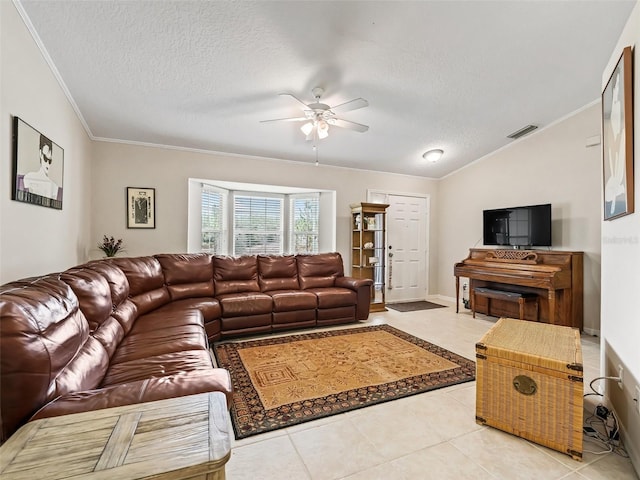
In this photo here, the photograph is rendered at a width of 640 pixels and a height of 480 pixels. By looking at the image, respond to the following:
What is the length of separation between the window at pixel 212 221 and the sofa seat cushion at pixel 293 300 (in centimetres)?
151

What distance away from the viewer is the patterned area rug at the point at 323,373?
6.88 feet

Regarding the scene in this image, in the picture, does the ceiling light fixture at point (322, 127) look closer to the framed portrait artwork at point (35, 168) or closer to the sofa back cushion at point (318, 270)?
the sofa back cushion at point (318, 270)

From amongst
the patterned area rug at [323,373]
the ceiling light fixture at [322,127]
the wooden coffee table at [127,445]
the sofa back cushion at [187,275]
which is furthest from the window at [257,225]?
the wooden coffee table at [127,445]

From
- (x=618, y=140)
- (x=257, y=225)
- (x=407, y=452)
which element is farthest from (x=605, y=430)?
(x=257, y=225)

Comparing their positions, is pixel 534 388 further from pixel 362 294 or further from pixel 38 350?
pixel 362 294

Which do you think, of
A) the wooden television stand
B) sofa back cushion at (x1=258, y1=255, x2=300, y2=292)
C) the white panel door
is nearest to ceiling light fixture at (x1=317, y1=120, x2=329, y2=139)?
sofa back cushion at (x1=258, y1=255, x2=300, y2=292)

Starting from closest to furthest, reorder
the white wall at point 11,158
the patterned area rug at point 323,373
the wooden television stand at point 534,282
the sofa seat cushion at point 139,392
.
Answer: the sofa seat cushion at point 139,392
the white wall at point 11,158
the patterned area rug at point 323,373
the wooden television stand at point 534,282

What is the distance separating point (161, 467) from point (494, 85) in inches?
157

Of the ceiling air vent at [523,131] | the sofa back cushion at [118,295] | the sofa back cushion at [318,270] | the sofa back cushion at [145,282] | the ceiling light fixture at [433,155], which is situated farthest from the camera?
the ceiling light fixture at [433,155]

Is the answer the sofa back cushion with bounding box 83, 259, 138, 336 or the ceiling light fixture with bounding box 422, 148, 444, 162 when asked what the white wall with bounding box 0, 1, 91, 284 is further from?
the ceiling light fixture with bounding box 422, 148, 444, 162

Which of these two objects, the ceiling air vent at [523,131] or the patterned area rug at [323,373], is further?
the ceiling air vent at [523,131]

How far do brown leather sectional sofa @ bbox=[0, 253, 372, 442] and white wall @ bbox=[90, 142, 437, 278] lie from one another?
693 mm

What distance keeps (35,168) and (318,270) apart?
3.39 m

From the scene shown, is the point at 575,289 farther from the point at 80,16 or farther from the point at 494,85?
the point at 80,16
